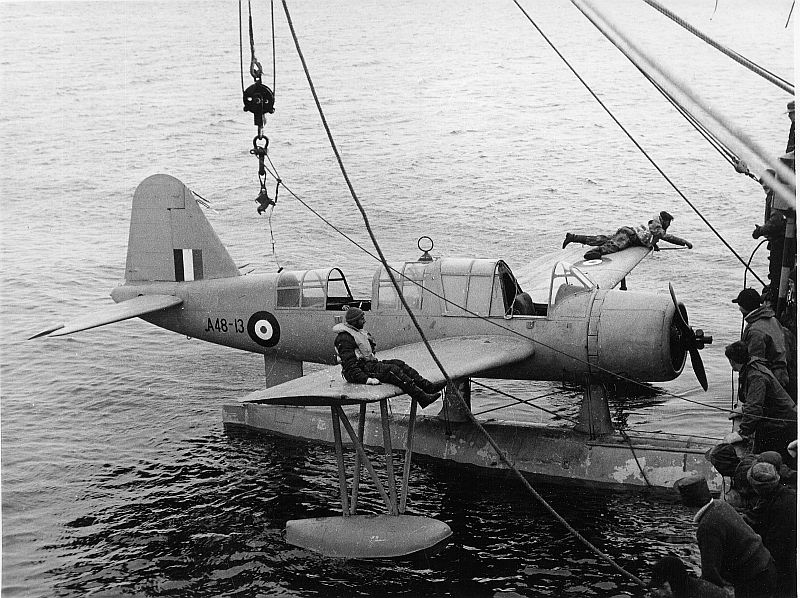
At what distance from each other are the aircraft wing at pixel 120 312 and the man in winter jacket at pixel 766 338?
1033cm

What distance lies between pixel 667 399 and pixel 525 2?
58.0 m

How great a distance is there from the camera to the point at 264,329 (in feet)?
59.8

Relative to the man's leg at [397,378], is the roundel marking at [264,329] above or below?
above

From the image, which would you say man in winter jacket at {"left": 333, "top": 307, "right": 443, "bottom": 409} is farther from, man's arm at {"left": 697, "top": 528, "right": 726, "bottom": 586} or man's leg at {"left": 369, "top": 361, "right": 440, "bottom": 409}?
man's arm at {"left": 697, "top": 528, "right": 726, "bottom": 586}

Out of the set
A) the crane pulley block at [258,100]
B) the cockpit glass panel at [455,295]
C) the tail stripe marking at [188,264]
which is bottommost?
the cockpit glass panel at [455,295]

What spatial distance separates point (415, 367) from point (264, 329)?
421 cm

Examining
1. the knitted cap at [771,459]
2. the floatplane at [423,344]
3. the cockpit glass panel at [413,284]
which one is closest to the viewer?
the knitted cap at [771,459]

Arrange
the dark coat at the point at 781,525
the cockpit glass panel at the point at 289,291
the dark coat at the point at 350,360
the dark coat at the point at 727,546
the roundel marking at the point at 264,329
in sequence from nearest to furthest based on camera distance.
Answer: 1. the dark coat at the point at 727,546
2. the dark coat at the point at 781,525
3. the dark coat at the point at 350,360
4. the cockpit glass panel at the point at 289,291
5. the roundel marking at the point at 264,329

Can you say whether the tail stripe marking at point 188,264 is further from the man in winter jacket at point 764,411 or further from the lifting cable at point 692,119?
the man in winter jacket at point 764,411

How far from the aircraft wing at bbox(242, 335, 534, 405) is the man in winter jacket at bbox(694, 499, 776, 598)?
17.3 feet

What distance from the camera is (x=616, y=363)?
15.8 m

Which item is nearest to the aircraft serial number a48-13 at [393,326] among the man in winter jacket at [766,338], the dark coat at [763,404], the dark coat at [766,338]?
the man in winter jacket at [766,338]

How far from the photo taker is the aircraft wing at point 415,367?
13.2 metres

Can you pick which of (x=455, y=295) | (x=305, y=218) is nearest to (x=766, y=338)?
(x=455, y=295)
